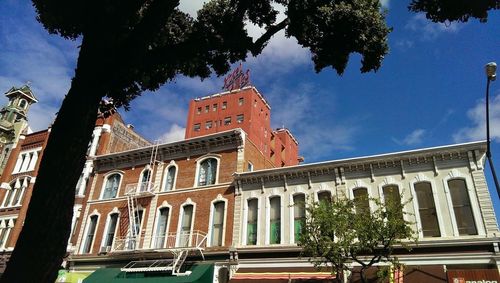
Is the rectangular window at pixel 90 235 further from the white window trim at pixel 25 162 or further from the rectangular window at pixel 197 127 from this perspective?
the rectangular window at pixel 197 127

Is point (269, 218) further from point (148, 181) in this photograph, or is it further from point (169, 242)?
point (148, 181)

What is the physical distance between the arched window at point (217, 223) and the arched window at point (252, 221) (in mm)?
1724

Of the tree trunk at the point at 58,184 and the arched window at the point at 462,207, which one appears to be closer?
the tree trunk at the point at 58,184

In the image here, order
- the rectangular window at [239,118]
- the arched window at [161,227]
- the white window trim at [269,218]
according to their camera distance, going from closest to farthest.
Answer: the white window trim at [269,218]
the arched window at [161,227]
the rectangular window at [239,118]

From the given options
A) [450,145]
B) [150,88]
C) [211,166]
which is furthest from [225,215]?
[150,88]

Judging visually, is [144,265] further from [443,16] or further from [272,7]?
[443,16]

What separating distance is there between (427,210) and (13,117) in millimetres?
44839

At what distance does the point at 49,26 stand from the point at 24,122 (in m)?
38.1

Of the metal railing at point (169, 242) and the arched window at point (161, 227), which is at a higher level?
the arched window at point (161, 227)

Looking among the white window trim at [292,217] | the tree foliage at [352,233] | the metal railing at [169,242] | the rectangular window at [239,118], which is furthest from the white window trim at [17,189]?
the rectangular window at [239,118]

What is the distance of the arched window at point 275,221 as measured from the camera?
71.1ft

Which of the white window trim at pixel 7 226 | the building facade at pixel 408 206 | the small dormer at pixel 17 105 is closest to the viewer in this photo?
the building facade at pixel 408 206

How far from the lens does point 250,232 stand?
2258 centimetres

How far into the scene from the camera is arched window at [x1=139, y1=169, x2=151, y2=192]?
27.7 metres
